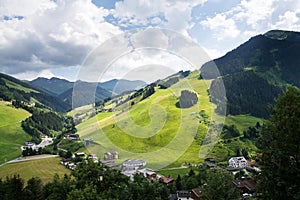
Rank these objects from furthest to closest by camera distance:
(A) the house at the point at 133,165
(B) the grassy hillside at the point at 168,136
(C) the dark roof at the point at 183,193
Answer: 1. (A) the house at the point at 133,165
2. (B) the grassy hillside at the point at 168,136
3. (C) the dark roof at the point at 183,193

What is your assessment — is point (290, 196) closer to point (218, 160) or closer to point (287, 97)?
point (287, 97)

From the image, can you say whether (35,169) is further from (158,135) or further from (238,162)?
(238,162)

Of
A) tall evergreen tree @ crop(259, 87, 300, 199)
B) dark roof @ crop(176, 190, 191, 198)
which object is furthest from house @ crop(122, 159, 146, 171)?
tall evergreen tree @ crop(259, 87, 300, 199)

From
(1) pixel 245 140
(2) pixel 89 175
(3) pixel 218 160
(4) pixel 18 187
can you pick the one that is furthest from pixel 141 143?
(2) pixel 89 175

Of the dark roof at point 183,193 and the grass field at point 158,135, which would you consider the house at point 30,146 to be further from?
the dark roof at point 183,193

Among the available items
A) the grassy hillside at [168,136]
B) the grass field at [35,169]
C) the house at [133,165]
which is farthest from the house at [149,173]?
the grass field at [35,169]
